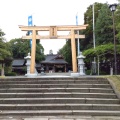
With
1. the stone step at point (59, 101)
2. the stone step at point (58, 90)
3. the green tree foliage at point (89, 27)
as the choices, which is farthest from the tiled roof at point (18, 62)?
the stone step at point (59, 101)

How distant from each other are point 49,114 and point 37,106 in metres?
0.64

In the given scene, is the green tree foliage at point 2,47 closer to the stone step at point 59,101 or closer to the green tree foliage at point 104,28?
the green tree foliage at point 104,28

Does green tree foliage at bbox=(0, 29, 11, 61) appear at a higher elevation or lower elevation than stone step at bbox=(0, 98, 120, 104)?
higher

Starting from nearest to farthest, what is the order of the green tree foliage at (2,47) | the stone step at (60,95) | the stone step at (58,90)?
the stone step at (60,95) → the stone step at (58,90) → the green tree foliage at (2,47)

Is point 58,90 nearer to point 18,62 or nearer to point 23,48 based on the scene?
point 23,48

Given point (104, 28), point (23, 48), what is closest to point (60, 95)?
point (104, 28)

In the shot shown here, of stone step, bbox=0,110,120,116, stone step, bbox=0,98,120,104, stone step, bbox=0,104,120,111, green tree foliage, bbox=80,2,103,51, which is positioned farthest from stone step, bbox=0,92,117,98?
green tree foliage, bbox=80,2,103,51

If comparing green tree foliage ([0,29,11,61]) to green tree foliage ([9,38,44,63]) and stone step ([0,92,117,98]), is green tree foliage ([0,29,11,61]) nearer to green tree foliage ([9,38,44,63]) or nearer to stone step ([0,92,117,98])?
stone step ([0,92,117,98])

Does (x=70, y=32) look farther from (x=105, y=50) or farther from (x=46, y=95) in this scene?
(x=105, y=50)

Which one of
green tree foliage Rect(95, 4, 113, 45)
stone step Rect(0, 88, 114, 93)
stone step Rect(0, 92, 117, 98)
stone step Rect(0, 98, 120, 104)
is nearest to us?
stone step Rect(0, 98, 120, 104)

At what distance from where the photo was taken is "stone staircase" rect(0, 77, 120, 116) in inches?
277

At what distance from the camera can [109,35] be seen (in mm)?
29578

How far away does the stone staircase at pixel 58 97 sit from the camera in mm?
7031

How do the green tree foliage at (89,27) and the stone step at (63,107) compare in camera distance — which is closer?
the stone step at (63,107)
